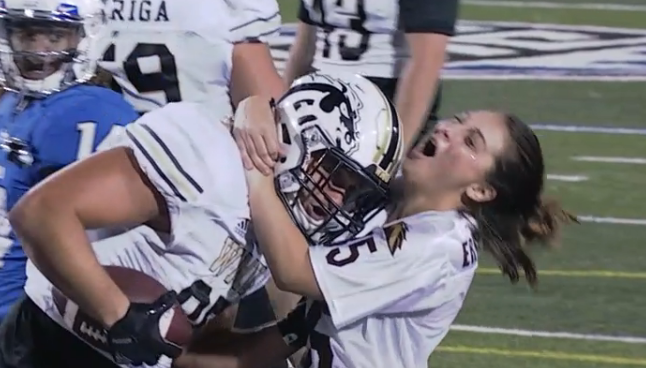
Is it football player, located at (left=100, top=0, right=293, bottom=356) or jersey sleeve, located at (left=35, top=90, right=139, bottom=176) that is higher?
jersey sleeve, located at (left=35, top=90, right=139, bottom=176)

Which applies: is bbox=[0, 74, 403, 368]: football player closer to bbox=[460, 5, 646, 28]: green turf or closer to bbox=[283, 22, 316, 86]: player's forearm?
bbox=[283, 22, 316, 86]: player's forearm

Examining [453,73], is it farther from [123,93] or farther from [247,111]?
[247,111]

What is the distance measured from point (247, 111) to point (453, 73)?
688 cm

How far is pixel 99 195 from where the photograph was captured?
→ 6.77 ft

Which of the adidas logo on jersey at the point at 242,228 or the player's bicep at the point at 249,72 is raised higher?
the adidas logo on jersey at the point at 242,228

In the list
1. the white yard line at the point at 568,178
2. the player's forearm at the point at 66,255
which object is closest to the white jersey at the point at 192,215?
the player's forearm at the point at 66,255

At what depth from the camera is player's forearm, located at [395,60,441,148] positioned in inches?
138

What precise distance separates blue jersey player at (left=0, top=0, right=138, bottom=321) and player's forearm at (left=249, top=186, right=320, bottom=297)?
476 mm

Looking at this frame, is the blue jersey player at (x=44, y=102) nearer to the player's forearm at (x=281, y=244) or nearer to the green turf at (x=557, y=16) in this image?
the player's forearm at (x=281, y=244)

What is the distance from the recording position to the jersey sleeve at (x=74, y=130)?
8.53 feet

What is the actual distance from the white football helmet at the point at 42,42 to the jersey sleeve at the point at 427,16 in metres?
1.04

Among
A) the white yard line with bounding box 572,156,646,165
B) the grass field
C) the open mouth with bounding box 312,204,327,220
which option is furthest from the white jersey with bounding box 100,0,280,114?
the white yard line with bounding box 572,156,646,165

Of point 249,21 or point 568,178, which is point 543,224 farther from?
point 568,178

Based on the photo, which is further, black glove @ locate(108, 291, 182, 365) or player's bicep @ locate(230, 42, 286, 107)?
player's bicep @ locate(230, 42, 286, 107)
